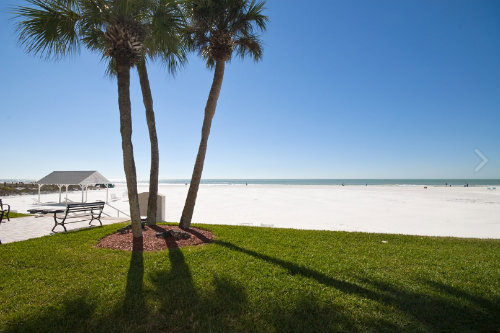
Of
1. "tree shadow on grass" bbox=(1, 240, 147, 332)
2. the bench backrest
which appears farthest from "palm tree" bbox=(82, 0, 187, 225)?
"tree shadow on grass" bbox=(1, 240, 147, 332)

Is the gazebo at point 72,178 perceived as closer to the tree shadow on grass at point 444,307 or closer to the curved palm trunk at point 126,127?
the curved palm trunk at point 126,127

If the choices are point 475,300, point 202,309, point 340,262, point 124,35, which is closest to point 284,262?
point 340,262

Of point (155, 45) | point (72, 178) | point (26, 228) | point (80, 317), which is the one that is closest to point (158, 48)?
point (155, 45)

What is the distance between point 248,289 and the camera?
4.09 metres

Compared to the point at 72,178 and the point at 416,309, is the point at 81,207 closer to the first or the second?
the point at 416,309

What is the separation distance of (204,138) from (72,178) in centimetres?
1799

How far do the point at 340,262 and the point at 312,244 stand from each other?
5.14 ft

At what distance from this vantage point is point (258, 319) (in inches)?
128

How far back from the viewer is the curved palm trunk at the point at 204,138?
7820 mm

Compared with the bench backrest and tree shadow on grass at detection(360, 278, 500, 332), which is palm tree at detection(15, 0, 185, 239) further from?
tree shadow on grass at detection(360, 278, 500, 332)

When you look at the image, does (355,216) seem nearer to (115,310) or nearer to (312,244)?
(312,244)

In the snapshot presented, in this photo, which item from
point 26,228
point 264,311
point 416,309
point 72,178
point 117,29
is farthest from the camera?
point 72,178

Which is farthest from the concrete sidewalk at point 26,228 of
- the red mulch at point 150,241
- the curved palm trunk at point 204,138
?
the curved palm trunk at point 204,138

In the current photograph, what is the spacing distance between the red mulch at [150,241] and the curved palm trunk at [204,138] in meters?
0.72
